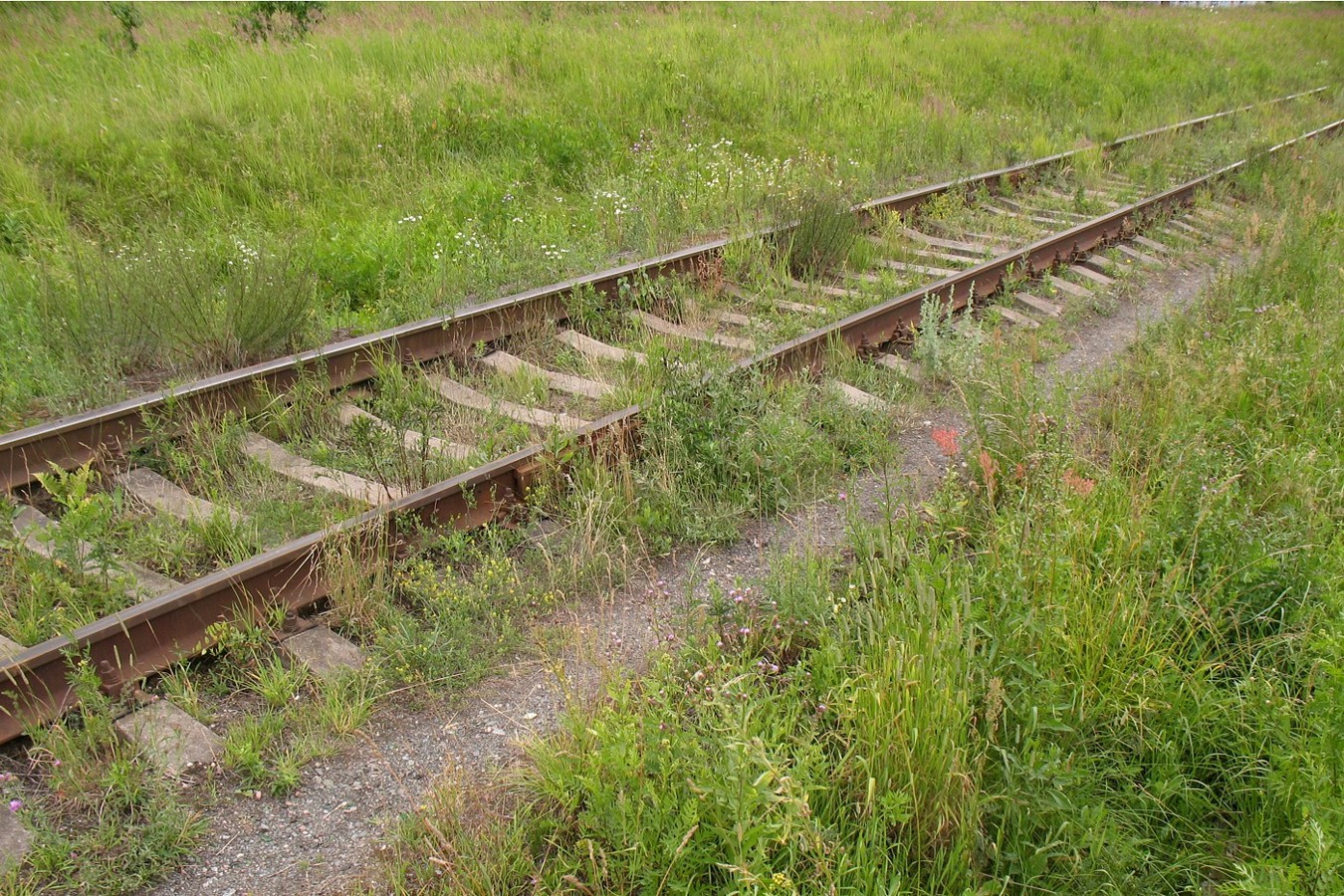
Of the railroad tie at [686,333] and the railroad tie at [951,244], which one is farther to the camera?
the railroad tie at [951,244]

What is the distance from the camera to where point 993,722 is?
3080 mm

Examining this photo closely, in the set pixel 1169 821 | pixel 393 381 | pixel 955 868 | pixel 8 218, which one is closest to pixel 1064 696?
pixel 1169 821

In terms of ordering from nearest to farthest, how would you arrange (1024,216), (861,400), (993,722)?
1. (993,722)
2. (861,400)
3. (1024,216)

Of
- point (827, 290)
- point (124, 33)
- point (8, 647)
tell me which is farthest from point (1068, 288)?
point (124, 33)

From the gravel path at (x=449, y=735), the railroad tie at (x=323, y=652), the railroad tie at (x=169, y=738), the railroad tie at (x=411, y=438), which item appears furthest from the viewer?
the railroad tie at (x=411, y=438)

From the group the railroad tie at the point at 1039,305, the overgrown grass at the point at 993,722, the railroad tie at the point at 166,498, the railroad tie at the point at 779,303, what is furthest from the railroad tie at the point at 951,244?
the railroad tie at the point at 166,498

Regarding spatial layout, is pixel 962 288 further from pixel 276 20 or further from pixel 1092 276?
pixel 276 20

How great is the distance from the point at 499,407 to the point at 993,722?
355cm

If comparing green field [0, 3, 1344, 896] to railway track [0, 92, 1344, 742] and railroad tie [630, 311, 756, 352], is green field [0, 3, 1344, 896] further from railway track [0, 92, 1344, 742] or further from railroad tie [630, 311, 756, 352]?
railroad tie [630, 311, 756, 352]

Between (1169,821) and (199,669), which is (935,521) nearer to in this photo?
(1169,821)

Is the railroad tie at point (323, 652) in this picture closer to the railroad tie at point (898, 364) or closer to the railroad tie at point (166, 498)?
the railroad tie at point (166, 498)

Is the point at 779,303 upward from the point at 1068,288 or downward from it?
upward

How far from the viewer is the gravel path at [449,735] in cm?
310

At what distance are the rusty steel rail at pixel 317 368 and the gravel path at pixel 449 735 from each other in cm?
237
